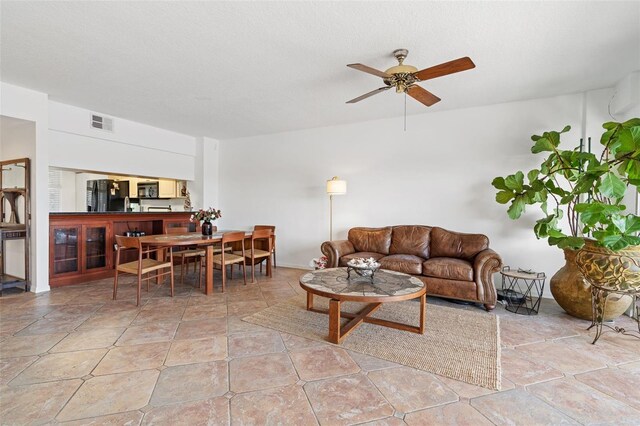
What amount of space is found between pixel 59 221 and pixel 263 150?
3.44m

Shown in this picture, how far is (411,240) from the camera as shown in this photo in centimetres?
441

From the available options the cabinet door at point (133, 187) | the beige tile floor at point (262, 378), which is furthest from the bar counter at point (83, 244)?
the cabinet door at point (133, 187)

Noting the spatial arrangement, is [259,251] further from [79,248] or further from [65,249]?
[65,249]

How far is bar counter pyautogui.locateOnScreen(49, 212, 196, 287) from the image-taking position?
13.6ft

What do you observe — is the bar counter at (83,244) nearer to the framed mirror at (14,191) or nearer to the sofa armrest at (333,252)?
the framed mirror at (14,191)

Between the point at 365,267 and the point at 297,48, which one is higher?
the point at 297,48

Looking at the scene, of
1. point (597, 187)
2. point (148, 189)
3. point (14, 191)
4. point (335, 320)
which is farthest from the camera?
point (148, 189)

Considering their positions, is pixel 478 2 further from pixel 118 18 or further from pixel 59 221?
pixel 59 221

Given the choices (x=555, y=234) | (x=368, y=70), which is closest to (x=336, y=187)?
(x=368, y=70)

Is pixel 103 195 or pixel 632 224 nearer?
pixel 632 224

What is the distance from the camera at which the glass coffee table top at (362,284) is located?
2523 millimetres

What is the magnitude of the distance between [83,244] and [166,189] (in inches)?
92.4

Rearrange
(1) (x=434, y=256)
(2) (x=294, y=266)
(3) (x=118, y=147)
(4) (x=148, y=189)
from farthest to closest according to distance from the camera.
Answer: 1. (4) (x=148, y=189)
2. (2) (x=294, y=266)
3. (3) (x=118, y=147)
4. (1) (x=434, y=256)

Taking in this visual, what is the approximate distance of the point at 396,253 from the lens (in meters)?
4.42
